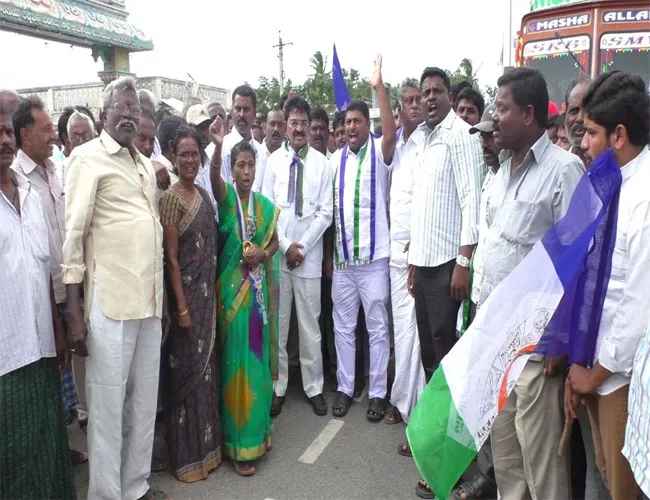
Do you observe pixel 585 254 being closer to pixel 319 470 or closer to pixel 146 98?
pixel 319 470

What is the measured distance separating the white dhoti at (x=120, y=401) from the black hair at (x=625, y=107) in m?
2.21

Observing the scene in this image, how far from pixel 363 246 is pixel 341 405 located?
113 cm

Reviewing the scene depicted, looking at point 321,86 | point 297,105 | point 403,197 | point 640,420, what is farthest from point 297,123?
point 321,86

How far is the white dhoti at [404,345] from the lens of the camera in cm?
357

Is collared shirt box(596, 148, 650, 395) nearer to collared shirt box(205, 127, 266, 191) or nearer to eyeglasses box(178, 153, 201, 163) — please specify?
eyeglasses box(178, 153, 201, 163)

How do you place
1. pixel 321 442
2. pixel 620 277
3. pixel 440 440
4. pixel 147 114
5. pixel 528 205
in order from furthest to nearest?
pixel 147 114
pixel 321 442
pixel 528 205
pixel 440 440
pixel 620 277

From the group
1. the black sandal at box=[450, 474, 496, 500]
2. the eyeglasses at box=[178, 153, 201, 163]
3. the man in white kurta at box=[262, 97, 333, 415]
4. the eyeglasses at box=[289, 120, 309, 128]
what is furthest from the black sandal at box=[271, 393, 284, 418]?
the eyeglasses at box=[289, 120, 309, 128]

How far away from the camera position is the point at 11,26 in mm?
19516

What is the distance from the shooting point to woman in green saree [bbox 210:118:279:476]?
318 cm

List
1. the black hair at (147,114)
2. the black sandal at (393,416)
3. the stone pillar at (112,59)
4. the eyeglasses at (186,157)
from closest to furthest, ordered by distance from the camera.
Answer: the eyeglasses at (186,157)
the black hair at (147,114)
the black sandal at (393,416)
the stone pillar at (112,59)

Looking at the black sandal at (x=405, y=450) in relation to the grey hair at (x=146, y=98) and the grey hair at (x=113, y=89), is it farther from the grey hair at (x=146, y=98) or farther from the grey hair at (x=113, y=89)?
the grey hair at (x=146, y=98)

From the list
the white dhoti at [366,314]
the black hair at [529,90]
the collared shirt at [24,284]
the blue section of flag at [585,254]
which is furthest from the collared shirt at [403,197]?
the collared shirt at [24,284]

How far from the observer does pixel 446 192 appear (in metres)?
3.22

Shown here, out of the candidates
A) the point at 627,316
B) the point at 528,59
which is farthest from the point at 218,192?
the point at 528,59
